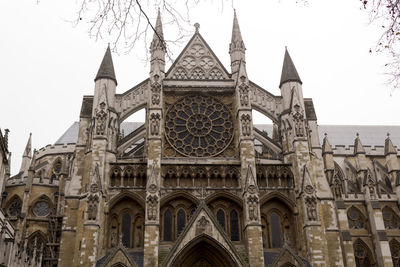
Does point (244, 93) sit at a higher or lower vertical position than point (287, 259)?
higher

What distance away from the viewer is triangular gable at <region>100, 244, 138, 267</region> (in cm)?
2036

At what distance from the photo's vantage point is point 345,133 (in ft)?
146

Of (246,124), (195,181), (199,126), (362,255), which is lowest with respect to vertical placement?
(362,255)

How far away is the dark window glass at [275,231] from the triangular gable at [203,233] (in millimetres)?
2980

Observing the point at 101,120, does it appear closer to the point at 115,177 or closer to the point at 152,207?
the point at 115,177

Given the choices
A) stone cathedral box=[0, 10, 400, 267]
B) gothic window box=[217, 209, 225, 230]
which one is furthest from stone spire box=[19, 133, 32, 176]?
gothic window box=[217, 209, 225, 230]

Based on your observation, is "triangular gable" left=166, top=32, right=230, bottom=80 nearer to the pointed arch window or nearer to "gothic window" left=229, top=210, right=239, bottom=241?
the pointed arch window

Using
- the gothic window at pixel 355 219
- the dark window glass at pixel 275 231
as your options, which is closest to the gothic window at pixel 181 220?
the dark window glass at pixel 275 231

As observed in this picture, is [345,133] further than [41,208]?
Yes

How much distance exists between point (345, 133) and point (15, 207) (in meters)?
32.8

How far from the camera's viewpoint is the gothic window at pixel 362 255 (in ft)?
105

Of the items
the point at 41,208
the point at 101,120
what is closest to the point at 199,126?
the point at 101,120

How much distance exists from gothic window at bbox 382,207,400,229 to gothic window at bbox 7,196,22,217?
2915 cm

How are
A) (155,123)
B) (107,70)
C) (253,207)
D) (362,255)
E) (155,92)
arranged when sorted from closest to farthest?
1. (253,207)
2. (155,123)
3. (155,92)
4. (107,70)
5. (362,255)
